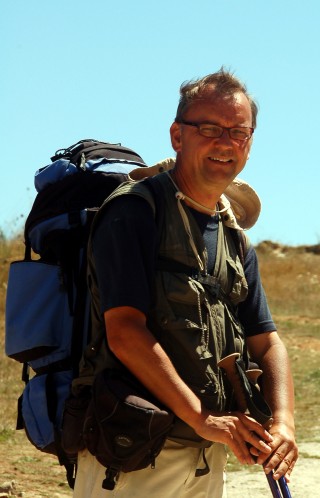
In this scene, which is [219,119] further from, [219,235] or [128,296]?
[128,296]

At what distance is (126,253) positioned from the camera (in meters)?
2.76

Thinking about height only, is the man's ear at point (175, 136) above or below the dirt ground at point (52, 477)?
above

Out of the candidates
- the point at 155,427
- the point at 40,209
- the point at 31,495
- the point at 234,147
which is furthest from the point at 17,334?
the point at 31,495

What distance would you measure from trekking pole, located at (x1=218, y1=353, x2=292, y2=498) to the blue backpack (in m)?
0.49

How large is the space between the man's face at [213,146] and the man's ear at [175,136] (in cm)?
2

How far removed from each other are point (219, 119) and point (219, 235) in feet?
1.14

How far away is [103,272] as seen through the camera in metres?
2.80

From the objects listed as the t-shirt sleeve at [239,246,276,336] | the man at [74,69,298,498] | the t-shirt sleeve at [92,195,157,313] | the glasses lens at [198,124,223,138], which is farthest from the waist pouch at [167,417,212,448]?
the glasses lens at [198,124,223,138]

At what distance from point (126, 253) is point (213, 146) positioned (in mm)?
479

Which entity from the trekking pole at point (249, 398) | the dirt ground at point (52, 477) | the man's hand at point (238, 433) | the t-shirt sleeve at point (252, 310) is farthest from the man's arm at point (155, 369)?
the dirt ground at point (52, 477)

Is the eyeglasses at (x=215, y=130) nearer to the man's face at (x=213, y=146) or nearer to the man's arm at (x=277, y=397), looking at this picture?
the man's face at (x=213, y=146)

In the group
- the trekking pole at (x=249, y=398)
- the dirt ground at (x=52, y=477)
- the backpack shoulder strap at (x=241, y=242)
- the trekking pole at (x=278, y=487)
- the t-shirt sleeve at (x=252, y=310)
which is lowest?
the dirt ground at (x=52, y=477)

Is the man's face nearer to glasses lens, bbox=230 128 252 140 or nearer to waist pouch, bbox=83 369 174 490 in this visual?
glasses lens, bbox=230 128 252 140

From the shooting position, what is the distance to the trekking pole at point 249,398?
9.36ft
